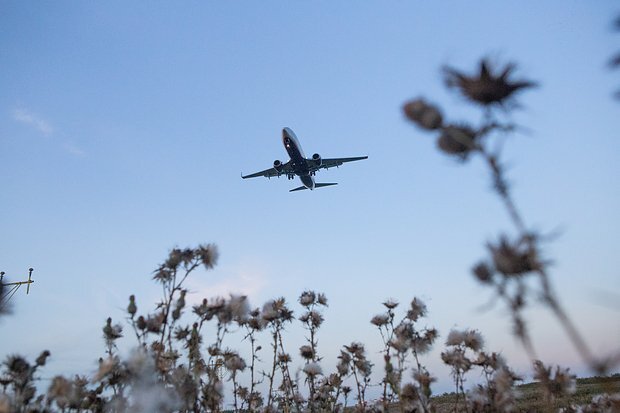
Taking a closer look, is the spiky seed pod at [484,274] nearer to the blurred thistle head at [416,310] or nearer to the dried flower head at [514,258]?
the dried flower head at [514,258]

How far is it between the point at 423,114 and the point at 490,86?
512 mm

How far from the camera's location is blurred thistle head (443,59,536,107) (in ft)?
9.29

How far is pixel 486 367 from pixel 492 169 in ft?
11.9

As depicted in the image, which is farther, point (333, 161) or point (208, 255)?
point (333, 161)

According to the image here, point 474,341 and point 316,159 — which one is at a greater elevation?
point 316,159

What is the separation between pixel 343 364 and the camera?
686 centimetres

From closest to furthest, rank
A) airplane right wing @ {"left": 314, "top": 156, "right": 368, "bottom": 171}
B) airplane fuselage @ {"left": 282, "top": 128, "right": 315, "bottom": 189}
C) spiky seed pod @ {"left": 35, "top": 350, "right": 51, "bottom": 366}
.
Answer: spiky seed pod @ {"left": 35, "top": 350, "right": 51, "bottom": 366} → airplane fuselage @ {"left": 282, "top": 128, "right": 315, "bottom": 189} → airplane right wing @ {"left": 314, "top": 156, "right": 368, "bottom": 171}

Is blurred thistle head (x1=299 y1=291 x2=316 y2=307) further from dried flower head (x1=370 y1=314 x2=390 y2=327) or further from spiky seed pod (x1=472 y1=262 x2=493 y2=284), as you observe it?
spiky seed pod (x1=472 y1=262 x2=493 y2=284)

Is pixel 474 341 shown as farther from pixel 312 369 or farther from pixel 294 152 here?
pixel 294 152

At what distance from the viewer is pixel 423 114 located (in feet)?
10.4

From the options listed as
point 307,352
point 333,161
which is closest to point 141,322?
point 307,352

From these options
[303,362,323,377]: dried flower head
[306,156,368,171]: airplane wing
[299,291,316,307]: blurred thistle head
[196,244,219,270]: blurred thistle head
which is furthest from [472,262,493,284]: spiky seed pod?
[306,156,368,171]: airplane wing

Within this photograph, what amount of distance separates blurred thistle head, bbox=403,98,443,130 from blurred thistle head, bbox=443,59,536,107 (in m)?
0.26

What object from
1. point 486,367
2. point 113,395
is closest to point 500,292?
point 486,367
